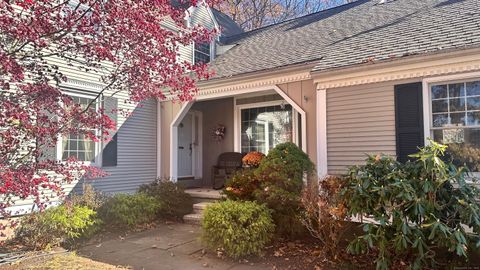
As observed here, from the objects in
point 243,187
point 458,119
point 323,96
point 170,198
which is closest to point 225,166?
point 170,198

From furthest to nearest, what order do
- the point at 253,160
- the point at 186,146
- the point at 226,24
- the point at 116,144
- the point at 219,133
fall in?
the point at 226,24 → the point at 186,146 → the point at 219,133 → the point at 116,144 → the point at 253,160

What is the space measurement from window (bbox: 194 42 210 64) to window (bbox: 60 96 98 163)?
4000mm

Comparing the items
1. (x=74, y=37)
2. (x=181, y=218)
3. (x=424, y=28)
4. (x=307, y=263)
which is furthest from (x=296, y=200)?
(x=424, y=28)

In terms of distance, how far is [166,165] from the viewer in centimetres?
948

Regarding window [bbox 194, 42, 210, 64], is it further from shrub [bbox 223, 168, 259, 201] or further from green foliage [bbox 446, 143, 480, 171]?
green foliage [bbox 446, 143, 480, 171]

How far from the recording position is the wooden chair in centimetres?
927

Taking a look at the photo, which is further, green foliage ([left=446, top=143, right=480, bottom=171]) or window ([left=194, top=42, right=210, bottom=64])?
window ([left=194, top=42, right=210, bottom=64])

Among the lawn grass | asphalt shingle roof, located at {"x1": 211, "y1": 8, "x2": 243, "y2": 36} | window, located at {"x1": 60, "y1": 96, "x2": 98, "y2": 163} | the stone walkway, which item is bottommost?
the stone walkway

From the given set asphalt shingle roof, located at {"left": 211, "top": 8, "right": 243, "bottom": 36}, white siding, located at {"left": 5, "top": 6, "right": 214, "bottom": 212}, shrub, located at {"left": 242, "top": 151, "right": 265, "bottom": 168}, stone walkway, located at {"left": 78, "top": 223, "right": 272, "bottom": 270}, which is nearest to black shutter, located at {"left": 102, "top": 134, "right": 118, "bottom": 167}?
white siding, located at {"left": 5, "top": 6, "right": 214, "bottom": 212}

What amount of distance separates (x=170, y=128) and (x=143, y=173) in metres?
1.38

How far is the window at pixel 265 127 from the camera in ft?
29.6

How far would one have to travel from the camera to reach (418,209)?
381 centimetres

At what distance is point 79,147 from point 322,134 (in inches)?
210

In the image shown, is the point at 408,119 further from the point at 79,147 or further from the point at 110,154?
the point at 79,147
